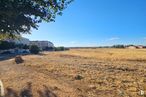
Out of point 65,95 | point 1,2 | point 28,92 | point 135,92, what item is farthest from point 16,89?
point 135,92

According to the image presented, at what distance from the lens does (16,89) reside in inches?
619

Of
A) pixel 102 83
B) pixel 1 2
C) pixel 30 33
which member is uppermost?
pixel 1 2

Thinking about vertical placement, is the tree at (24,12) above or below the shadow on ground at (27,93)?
above

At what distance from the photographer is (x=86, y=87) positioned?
16781 mm

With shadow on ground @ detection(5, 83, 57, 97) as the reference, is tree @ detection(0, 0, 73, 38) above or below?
above

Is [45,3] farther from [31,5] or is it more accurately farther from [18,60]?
[18,60]

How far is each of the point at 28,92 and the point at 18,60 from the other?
28.9 meters

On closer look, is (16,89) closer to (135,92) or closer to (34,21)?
(34,21)

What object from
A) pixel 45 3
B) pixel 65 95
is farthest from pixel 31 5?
pixel 65 95

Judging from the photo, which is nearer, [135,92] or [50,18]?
[135,92]

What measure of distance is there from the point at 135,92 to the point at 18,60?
97.3 ft

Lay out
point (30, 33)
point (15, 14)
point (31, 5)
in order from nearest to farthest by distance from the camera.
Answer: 1. point (15, 14)
2. point (31, 5)
3. point (30, 33)

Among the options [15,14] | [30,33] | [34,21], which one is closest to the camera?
[15,14]

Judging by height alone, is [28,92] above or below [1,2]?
below
